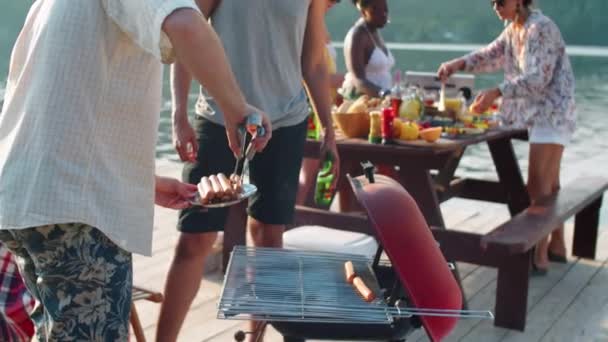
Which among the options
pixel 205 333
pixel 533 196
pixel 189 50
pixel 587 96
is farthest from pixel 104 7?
pixel 587 96

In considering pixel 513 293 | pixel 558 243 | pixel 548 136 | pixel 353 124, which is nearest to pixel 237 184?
pixel 513 293

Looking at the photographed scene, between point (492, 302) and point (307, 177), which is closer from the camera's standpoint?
point (492, 302)

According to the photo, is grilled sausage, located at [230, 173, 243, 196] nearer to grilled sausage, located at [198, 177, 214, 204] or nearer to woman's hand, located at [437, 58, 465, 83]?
grilled sausage, located at [198, 177, 214, 204]

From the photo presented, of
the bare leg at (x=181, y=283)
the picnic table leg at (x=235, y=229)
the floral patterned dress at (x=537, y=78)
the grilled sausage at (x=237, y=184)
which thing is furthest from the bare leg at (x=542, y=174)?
the grilled sausage at (x=237, y=184)

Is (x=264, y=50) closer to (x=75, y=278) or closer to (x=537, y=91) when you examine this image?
(x=75, y=278)

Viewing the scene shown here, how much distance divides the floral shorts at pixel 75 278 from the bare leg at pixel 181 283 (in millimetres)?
1120

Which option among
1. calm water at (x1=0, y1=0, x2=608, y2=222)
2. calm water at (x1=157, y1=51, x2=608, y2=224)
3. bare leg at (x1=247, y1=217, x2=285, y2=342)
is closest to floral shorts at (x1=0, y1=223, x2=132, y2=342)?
calm water at (x1=0, y1=0, x2=608, y2=222)

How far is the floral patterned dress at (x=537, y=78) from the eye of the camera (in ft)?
15.0

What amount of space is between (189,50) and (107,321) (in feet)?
1.99

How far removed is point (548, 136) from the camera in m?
4.75

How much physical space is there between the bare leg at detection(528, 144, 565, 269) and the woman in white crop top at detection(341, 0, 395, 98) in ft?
4.09

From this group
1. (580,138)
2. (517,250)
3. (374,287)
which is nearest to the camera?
(374,287)

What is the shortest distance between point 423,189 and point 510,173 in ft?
4.09

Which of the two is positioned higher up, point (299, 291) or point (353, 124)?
point (299, 291)
